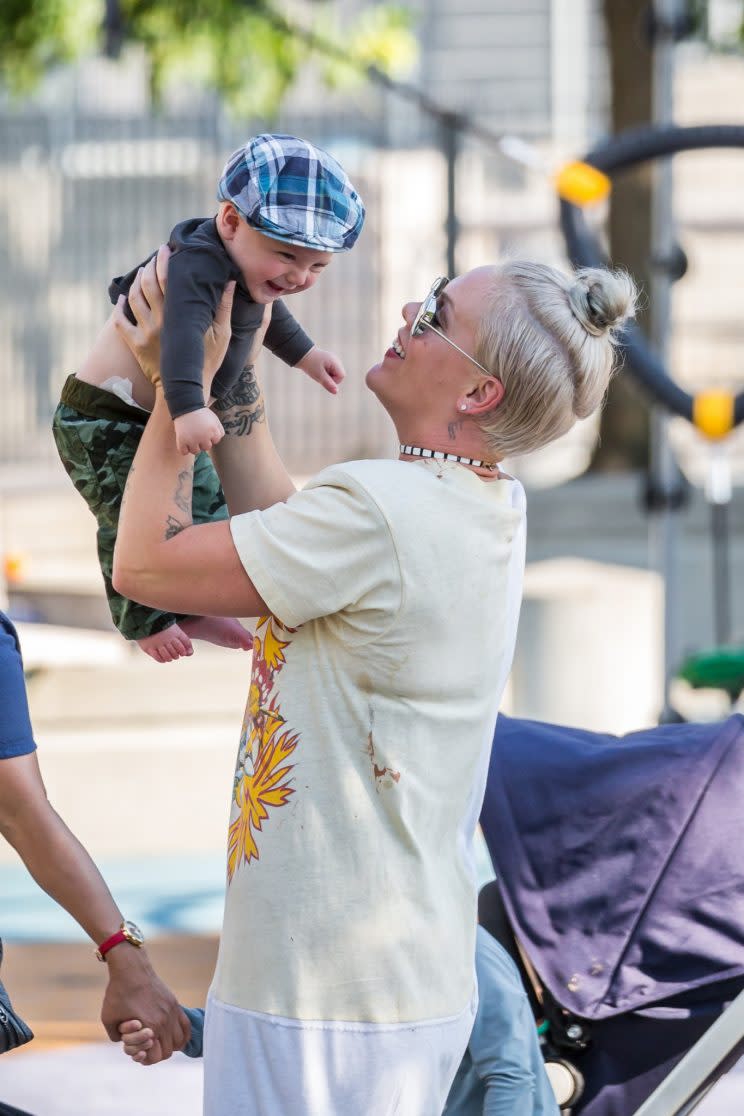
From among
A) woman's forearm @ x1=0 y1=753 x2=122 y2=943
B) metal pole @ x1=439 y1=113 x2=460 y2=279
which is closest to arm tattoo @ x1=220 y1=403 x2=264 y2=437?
woman's forearm @ x1=0 y1=753 x2=122 y2=943

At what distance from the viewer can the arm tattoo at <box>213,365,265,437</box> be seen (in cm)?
220

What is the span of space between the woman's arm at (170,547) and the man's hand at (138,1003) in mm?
454

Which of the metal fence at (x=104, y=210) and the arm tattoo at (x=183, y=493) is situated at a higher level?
the arm tattoo at (x=183, y=493)

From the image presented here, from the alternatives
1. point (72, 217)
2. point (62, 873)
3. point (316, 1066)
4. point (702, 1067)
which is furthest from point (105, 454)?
point (72, 217)

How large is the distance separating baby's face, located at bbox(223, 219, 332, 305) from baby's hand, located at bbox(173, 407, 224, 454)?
275 mm

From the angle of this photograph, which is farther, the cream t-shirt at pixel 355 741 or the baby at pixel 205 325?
the baby at pixel 205 325

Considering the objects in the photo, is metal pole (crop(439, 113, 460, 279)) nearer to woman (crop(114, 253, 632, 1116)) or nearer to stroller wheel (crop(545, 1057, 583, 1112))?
stroller wheel (crop(545, 1057, 583, 1112))

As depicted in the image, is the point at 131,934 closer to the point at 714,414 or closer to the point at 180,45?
the point at 714,414

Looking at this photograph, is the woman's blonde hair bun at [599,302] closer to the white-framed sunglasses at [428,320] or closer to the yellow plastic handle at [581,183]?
the white-framed sunglasses at [428,320]

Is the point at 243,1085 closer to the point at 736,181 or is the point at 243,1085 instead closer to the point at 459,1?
the point at 736,181

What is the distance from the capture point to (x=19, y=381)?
434 inches

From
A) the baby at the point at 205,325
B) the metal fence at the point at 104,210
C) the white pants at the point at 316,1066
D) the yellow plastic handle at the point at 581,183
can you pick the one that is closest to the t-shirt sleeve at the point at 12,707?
the baby at the point at 205,325

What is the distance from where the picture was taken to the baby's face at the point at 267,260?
2.01 meters

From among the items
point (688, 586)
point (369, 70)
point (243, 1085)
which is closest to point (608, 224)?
point (688, 586)
